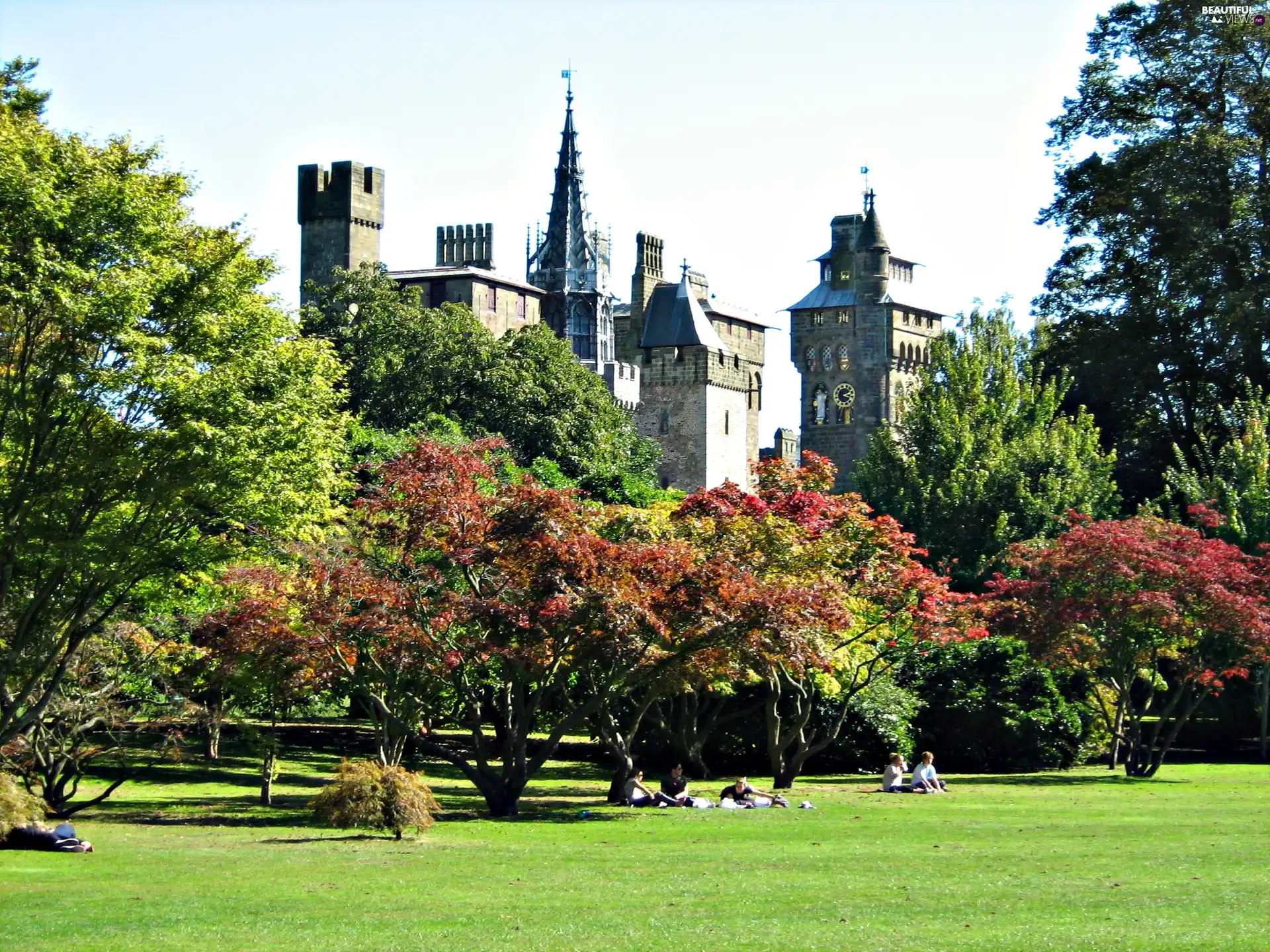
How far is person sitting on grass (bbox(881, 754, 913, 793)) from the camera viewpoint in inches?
1137

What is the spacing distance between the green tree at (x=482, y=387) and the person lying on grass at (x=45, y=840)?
133 ft

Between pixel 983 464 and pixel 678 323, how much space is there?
3999 centimetres

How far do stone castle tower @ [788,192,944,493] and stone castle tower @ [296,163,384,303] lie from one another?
43.9m

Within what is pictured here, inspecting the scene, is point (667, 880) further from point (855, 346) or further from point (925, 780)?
point (855, 346)

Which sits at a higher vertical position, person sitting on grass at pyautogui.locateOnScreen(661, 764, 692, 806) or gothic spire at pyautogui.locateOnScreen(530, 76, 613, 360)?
gothic spire at pyautogui.locateOnScreen(530, 76, 613, 360)

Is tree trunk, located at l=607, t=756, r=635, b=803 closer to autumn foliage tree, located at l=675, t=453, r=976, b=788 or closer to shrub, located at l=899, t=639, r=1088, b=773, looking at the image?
autumn foliage tree, located at l=675, t=453, r=976, b=788

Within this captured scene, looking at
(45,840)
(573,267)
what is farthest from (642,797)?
(573,267)

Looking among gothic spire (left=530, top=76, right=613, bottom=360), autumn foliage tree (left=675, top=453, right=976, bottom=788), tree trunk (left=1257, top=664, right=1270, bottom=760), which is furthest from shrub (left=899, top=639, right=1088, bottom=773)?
gothic spire (left=530, top=76, right=613, bottom=360)

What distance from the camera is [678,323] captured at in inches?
3644

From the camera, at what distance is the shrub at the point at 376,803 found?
67.2 ft

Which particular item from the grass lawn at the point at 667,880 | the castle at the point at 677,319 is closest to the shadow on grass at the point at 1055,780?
the grass lawn at the point at 667,880

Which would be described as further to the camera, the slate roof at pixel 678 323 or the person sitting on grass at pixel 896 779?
the slate roof at pixel 678 323

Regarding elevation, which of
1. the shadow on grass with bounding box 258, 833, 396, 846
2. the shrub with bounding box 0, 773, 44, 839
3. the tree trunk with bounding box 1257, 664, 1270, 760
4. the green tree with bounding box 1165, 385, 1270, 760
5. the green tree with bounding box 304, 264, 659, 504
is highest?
the green tree with bounding box 304, 264, 659, 504

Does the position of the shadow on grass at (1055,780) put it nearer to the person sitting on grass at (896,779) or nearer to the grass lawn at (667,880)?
the person sitting on grass at (896,779)
